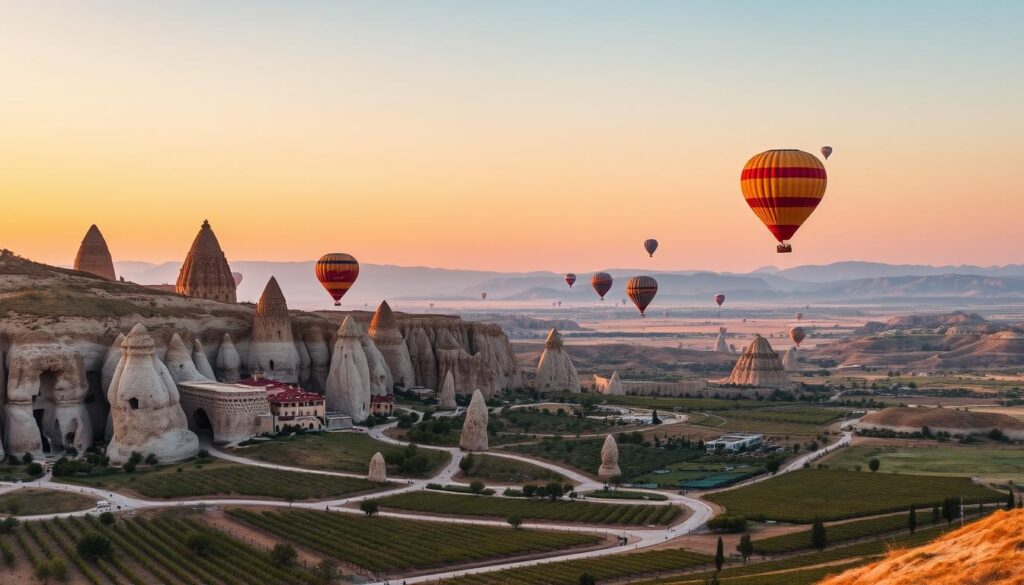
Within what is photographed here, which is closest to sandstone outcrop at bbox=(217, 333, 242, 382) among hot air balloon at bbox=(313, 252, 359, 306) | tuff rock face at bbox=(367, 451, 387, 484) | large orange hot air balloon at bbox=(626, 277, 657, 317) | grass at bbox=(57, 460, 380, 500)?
hot air balloon at bbox=(313, 252, 359, 306)

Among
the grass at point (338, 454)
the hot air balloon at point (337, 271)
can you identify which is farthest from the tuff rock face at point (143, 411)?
the hot air balloon at point (337, 271)

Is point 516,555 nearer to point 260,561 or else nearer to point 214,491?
point 260,561

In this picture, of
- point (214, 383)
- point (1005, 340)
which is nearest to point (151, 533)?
point (214, 383)

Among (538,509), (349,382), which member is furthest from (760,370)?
(538,509)

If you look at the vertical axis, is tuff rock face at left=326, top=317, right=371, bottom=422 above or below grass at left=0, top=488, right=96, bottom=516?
above

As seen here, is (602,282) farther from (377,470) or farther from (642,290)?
(377,470)

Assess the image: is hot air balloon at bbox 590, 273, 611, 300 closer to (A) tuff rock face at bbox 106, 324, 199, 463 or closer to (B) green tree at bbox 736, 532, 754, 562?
(A) tuff rock face at bbox 106, 324, 199, 463
